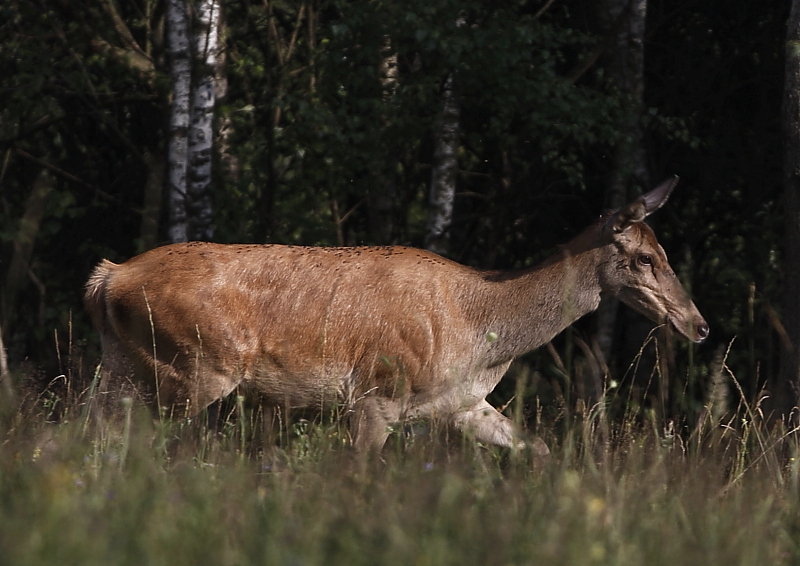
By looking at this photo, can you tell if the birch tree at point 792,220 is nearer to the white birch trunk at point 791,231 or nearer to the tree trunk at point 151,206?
the white birch trunk at point 791,231

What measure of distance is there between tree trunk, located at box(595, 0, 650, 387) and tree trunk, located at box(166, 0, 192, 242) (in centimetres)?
323

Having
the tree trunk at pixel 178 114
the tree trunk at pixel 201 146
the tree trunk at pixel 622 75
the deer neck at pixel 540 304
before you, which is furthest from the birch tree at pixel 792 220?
the tree trunk at pixel 178 114

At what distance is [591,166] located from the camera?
11.1m

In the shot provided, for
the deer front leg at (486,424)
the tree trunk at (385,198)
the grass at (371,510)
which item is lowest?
the deer front leg at (486,424)

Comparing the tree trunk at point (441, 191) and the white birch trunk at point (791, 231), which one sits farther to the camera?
the tree trunk at point (441, 191)

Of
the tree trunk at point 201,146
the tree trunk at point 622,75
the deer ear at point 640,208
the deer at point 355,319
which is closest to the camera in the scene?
the deer at point 355,319

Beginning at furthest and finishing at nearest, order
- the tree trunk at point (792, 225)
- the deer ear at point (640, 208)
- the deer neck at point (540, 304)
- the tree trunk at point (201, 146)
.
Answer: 1. the tree trunk at point (201, 146)
2. the deer neck at point (540, 304)
3. the deer ear at point (640, 208)
4. the tree trunk at point (792, 225)

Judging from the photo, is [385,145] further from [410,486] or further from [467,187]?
[410,486]

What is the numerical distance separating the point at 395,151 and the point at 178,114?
170cm

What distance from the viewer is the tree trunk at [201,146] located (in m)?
8.81

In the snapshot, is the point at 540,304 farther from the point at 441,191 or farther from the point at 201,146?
the point at 201,146

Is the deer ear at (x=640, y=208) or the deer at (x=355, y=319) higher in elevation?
the deer ear at (x=640, y=208)

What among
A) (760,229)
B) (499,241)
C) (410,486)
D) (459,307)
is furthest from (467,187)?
(410,486)

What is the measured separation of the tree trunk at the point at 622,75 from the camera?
9.61m
